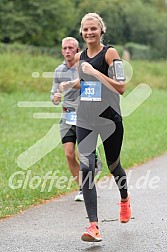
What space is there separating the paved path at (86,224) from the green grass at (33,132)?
0.44m

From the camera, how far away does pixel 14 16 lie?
184 ft

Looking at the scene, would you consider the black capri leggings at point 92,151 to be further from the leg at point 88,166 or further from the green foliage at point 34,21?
the green foliage at point 34,21

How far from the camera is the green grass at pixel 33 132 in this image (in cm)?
951

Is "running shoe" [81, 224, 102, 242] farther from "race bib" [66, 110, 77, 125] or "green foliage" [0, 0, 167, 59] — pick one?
"green foliage" [0, 0, 167, 59]

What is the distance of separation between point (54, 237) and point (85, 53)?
178 cm

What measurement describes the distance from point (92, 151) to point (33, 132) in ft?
39.3

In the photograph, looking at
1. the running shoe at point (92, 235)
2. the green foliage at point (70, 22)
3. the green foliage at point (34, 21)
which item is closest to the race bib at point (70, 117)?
the running shoe at point (92, 235)

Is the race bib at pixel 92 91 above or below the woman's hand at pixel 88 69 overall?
below

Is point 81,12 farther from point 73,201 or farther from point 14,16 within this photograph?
point 73,201

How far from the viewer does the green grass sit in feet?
31.2

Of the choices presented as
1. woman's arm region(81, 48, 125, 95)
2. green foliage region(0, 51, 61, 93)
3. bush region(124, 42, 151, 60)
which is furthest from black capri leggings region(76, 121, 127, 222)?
bush region(124, 42, 151, 60)

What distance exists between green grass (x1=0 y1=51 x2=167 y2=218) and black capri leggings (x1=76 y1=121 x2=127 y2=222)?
1.55m

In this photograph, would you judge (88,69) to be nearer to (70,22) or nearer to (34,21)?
(34,21)

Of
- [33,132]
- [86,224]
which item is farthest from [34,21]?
[86,224]
